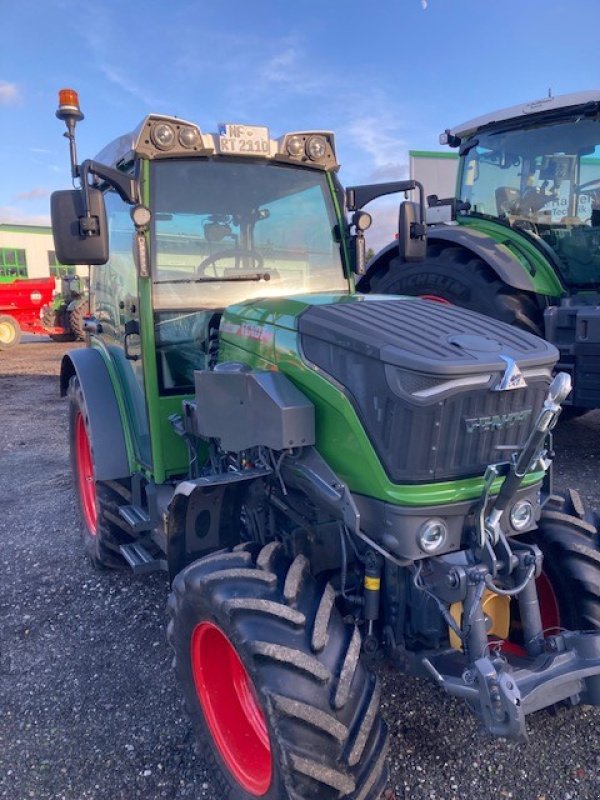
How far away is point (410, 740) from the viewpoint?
2326mm

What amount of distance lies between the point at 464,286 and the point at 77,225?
11.2 ft

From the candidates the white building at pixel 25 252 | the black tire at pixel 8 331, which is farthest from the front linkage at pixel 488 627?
the white building at pixel 25 252

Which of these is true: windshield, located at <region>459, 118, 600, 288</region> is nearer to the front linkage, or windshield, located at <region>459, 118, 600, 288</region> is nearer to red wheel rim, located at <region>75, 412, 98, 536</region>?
the front linkage

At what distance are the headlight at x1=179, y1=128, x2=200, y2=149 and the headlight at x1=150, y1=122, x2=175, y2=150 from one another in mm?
40

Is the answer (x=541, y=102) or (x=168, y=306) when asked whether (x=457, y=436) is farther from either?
(x=541, y=102)

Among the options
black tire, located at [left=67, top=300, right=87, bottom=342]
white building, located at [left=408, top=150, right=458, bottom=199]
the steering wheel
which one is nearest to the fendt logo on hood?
the steering wheel

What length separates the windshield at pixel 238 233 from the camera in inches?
115

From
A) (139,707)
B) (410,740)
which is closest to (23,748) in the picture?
(139,707)

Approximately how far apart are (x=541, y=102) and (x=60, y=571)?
4.87 meters

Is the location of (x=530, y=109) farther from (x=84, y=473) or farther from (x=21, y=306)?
(x=21, y=306)

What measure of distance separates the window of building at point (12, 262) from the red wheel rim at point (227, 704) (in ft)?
111

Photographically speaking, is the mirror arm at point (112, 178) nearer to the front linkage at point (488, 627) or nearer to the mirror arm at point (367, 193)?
the mirror arm at point (367, 193)

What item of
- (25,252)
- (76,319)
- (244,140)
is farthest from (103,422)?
(25,252)

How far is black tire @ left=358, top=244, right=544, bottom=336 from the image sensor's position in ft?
16.4
